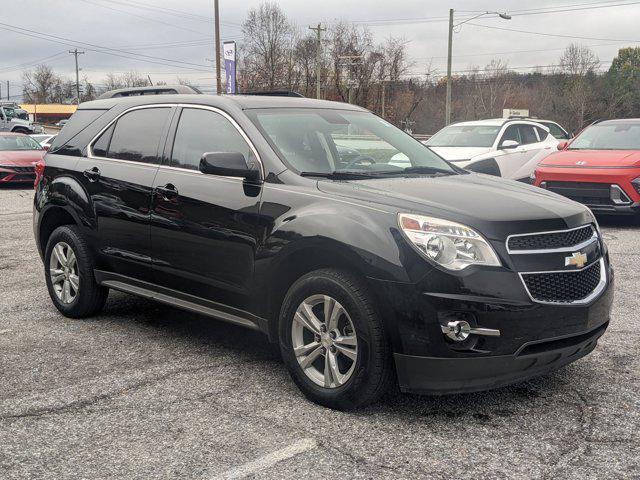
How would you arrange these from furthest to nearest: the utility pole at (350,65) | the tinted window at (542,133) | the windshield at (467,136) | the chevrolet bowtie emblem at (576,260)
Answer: the utility pole at (350,65), the tinted window at (542,133), the windshield at (467,136), the chevrolet bowtie emblem at (576,260)

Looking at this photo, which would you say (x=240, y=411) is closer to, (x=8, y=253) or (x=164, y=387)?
(x=164, y=387)

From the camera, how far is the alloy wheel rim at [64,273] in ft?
18.6

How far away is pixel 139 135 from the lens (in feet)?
17.3

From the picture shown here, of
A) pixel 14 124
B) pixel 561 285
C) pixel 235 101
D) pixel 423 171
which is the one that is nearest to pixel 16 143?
pixel 235 101

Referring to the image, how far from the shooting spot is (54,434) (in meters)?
3.52

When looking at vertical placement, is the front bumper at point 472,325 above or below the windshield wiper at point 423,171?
below

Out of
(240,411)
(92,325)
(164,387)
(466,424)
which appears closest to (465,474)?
(466,424)

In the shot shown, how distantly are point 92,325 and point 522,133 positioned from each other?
34.6 feet

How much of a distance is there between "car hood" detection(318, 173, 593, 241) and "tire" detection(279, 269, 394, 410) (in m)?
0.49

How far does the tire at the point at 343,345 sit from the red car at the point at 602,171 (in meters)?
7.57

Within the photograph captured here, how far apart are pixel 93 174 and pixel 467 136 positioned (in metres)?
9.36

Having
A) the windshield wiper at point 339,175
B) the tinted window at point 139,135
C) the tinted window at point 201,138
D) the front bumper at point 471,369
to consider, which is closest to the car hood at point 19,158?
the tinted window at point 139,135

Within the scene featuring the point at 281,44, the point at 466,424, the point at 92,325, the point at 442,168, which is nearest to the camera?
the point at 466,424

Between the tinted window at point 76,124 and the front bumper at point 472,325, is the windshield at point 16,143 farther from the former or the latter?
the front bumper at point 472,325
